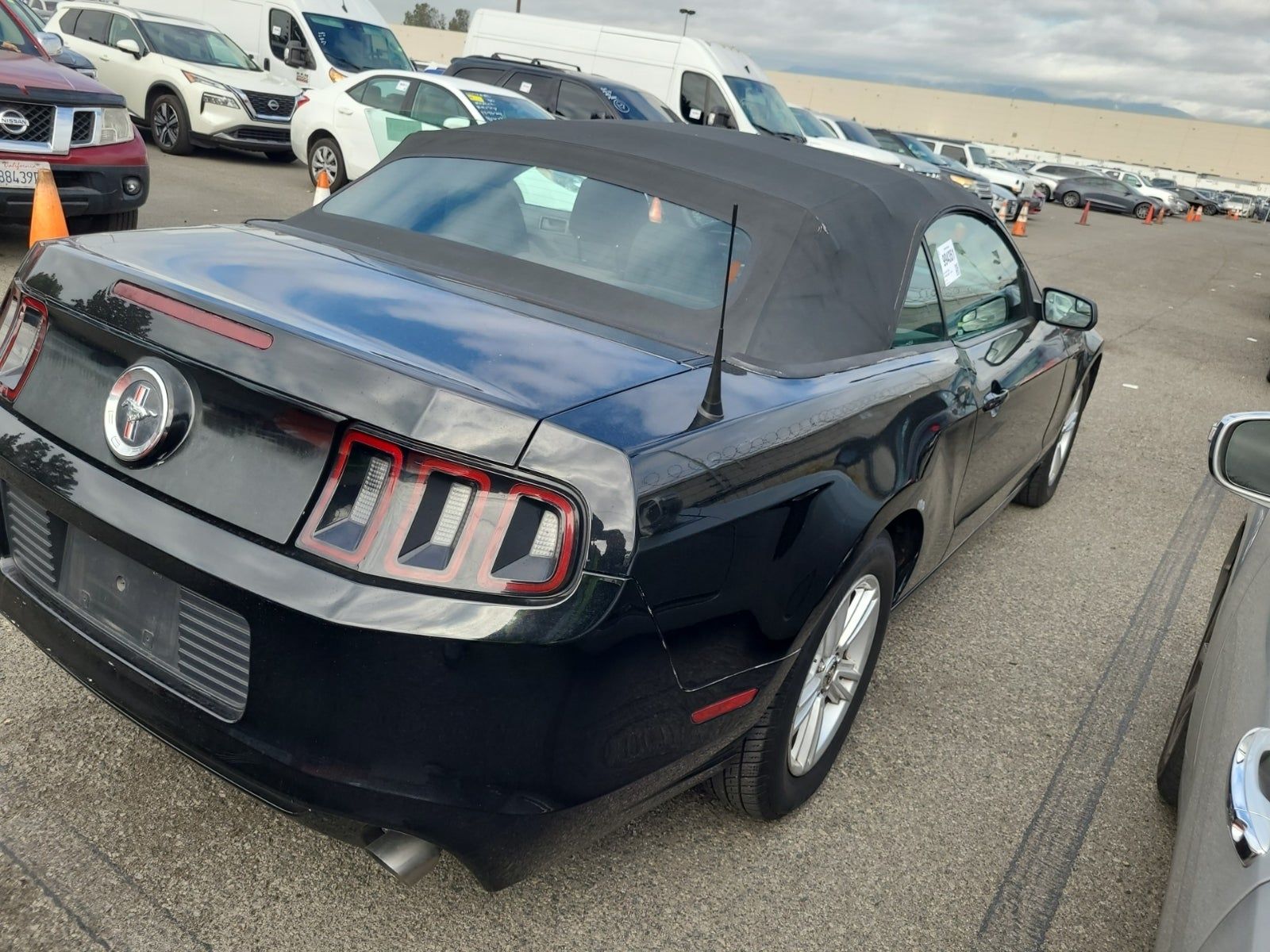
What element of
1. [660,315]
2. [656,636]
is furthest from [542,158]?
[656,636]

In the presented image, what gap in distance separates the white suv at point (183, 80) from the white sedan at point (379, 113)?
3.88 feet

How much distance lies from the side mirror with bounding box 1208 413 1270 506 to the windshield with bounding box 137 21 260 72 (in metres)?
14.6

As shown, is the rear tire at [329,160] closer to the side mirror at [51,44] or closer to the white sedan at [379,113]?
the white sedan at [379,113]

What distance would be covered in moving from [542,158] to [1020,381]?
1881mm

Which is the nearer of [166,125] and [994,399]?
[994,399]

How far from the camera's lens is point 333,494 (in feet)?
6.05

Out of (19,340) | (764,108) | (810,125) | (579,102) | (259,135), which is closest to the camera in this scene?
(19,340)

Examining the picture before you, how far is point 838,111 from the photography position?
92.8 meters

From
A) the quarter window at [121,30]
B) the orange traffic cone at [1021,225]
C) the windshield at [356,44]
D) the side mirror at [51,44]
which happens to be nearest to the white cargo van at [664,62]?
the windshield at [356,44]

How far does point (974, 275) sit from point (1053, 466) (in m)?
1.94

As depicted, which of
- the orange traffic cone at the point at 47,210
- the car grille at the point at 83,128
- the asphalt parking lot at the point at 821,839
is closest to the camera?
the asphalt parking lot at the point at 821,839

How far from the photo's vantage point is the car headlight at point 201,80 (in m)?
13.7

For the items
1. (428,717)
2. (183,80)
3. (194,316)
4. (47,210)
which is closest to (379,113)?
(183,80)

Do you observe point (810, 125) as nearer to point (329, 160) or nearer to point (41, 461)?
point (329, 160)
